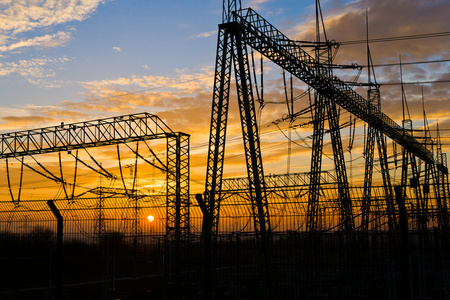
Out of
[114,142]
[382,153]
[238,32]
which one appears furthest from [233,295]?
[382,153]

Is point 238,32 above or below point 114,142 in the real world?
above

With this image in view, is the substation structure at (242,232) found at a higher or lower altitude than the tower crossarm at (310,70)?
lower

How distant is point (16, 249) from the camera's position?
2519 centimetres

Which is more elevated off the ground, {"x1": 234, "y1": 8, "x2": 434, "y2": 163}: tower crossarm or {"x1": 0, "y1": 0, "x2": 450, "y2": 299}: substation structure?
{"x1": 234, "y1": 8, "x2": 434, "y2": 163}: tower crossarm

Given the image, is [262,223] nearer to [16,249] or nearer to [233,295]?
[233,295]

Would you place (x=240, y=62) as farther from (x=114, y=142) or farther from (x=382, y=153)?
(x=382, y=153)

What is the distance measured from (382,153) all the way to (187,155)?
19.8m

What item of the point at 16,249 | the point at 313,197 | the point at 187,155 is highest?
the point at 187,155

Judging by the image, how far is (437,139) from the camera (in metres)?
51.6

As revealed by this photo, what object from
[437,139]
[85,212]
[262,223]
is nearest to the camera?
[85,212]

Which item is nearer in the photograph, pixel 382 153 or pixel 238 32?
pixel 238 32

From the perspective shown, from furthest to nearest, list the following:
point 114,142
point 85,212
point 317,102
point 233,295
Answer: point 114,142 → point 317,102 → point 233,295 → point 85,212

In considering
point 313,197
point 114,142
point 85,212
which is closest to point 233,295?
point 85,212

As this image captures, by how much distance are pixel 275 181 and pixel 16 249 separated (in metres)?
33.1
